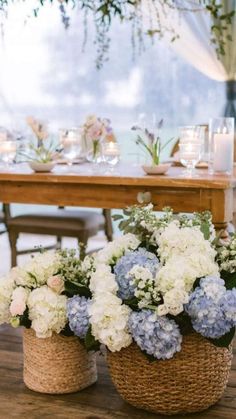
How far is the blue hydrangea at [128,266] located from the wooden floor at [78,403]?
0.59 ft

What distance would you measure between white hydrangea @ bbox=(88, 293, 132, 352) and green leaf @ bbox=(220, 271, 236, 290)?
16 cm

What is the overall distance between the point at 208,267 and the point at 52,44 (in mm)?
4295

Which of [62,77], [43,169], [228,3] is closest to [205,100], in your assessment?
[228,3]

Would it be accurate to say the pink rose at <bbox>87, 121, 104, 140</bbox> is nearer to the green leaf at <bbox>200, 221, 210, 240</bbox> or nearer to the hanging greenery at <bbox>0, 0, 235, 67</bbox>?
the hanging greenery at <bbox>0, 0, 235, 67</bbox>

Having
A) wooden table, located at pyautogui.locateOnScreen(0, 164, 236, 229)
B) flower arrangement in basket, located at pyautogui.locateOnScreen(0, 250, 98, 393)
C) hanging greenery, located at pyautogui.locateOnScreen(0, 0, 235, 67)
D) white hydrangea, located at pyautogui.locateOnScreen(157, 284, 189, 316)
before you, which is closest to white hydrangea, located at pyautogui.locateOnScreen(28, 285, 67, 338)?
flower arrangement in basket, located at pyautogui.locateOnScreen(0, 250, 98, 393)

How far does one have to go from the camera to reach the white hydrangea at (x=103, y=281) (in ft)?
3.72

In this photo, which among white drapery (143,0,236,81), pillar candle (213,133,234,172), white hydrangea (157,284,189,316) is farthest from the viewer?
white drapery (143,0,236,81)

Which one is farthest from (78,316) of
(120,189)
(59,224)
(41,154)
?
(59,224)

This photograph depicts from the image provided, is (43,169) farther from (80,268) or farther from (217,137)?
(80,268)

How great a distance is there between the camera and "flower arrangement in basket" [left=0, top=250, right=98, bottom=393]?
121cm

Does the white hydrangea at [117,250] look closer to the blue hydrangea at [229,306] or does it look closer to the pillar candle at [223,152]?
the blue hydrangea at [229,306]

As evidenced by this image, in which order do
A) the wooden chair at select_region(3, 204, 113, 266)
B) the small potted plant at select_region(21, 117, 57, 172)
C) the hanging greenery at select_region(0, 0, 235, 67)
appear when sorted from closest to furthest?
1. the small potted plant at select_region(21, 117, 57, 172)
2. the wooden chair at select_region(3, 204, 113, 266)
3. the hanging greenery at select_region(0, 0, 235, 67)

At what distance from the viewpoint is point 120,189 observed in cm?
285

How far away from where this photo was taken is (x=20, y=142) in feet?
12.2
